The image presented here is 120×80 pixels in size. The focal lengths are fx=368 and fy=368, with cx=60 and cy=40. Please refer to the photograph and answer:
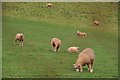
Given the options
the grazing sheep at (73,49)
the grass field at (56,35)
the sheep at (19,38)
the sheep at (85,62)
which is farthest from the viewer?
the sheep at (19,38)

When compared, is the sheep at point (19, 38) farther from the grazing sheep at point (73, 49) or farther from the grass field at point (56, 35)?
the grazing sheep at point (73, 49)

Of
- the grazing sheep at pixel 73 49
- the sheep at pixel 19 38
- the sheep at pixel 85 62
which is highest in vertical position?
the sheep at pixel 19 38

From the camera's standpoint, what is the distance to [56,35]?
2078 centimetres

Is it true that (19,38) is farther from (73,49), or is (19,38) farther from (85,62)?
(85,62)

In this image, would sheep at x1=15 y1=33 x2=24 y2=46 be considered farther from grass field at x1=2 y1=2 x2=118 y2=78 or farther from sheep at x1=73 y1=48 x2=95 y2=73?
sheep at x1=73 y1=48 x2=95 y2=73

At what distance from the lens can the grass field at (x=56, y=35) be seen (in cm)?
1373

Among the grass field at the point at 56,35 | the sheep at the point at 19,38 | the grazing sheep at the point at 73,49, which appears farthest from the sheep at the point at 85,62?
the sheep at the point at 19,38

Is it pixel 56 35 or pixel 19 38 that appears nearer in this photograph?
pixel 19 38

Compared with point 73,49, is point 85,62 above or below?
below

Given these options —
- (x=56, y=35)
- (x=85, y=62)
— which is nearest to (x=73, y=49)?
(x=85, y=62)

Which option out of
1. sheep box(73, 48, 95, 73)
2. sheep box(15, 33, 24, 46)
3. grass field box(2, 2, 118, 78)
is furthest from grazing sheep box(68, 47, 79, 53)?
sheep box(73, 48, 95, 73)

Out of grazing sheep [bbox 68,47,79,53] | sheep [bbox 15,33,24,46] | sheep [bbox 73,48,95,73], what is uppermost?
sheep [bbox 15,33,24,46]

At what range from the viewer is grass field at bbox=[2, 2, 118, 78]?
1373 centimetres

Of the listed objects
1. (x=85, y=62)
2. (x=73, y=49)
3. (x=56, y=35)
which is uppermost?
(x=56, y=35)
